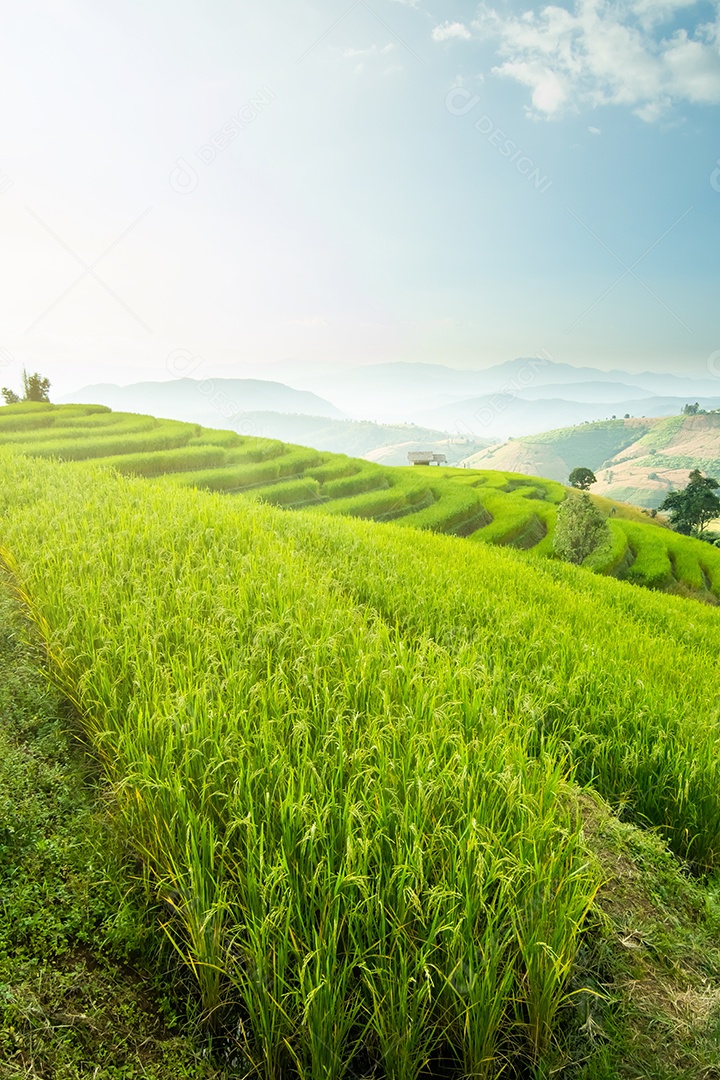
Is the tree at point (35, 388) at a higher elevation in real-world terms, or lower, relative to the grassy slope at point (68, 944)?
higher

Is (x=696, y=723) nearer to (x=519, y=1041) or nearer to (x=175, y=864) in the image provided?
(x=519, y=1041)

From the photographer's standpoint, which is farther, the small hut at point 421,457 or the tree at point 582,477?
the tree at point 582,477

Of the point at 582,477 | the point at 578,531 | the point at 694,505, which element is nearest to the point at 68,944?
the point at 578,531

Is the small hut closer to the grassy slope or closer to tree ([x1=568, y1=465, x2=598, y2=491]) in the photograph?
tree ([x1=568, y1=465, x2=598, y2=491])

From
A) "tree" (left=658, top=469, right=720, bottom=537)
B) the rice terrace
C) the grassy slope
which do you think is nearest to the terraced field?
the rice terrace

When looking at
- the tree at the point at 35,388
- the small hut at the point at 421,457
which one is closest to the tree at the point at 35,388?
the tree at the point at 35,388

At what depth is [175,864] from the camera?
8.49 ft

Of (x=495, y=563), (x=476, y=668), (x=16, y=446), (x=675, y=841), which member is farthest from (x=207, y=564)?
(x=16, y=446)

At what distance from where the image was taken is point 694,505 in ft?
183

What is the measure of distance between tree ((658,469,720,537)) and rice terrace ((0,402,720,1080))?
57.9 meters

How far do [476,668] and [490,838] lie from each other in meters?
2.34

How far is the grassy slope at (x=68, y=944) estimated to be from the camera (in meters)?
2.09

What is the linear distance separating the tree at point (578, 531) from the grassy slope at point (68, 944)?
75.3 feet

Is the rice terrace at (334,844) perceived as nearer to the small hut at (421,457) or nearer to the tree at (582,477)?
the small hut at (421,457)
